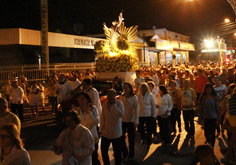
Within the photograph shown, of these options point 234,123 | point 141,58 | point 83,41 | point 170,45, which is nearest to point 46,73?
point 83,41

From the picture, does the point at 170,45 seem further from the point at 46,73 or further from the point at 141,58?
the point at 46,73

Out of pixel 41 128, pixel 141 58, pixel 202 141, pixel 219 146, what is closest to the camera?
pixel 219 146

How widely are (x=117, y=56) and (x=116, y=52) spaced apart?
0.49m

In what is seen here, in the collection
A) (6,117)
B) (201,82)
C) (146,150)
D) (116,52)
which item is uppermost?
(116,52)

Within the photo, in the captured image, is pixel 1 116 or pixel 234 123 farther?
pixel 234 123

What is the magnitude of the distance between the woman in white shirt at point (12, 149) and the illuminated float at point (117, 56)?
9.22 m

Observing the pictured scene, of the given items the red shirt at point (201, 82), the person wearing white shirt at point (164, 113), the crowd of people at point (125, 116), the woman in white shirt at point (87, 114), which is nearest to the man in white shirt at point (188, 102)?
the crowd of people at point (125, 116)

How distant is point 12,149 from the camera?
3.11m

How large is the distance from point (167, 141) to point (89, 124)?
10.6 feet

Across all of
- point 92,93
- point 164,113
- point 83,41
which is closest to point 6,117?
point 92,93

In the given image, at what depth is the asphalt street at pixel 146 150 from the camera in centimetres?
605

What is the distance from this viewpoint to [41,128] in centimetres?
958

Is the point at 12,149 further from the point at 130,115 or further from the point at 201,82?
the point at 201,82

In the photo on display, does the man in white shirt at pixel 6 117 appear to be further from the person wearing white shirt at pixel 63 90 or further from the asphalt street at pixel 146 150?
the person wearing white shirt at pixel 63 90
